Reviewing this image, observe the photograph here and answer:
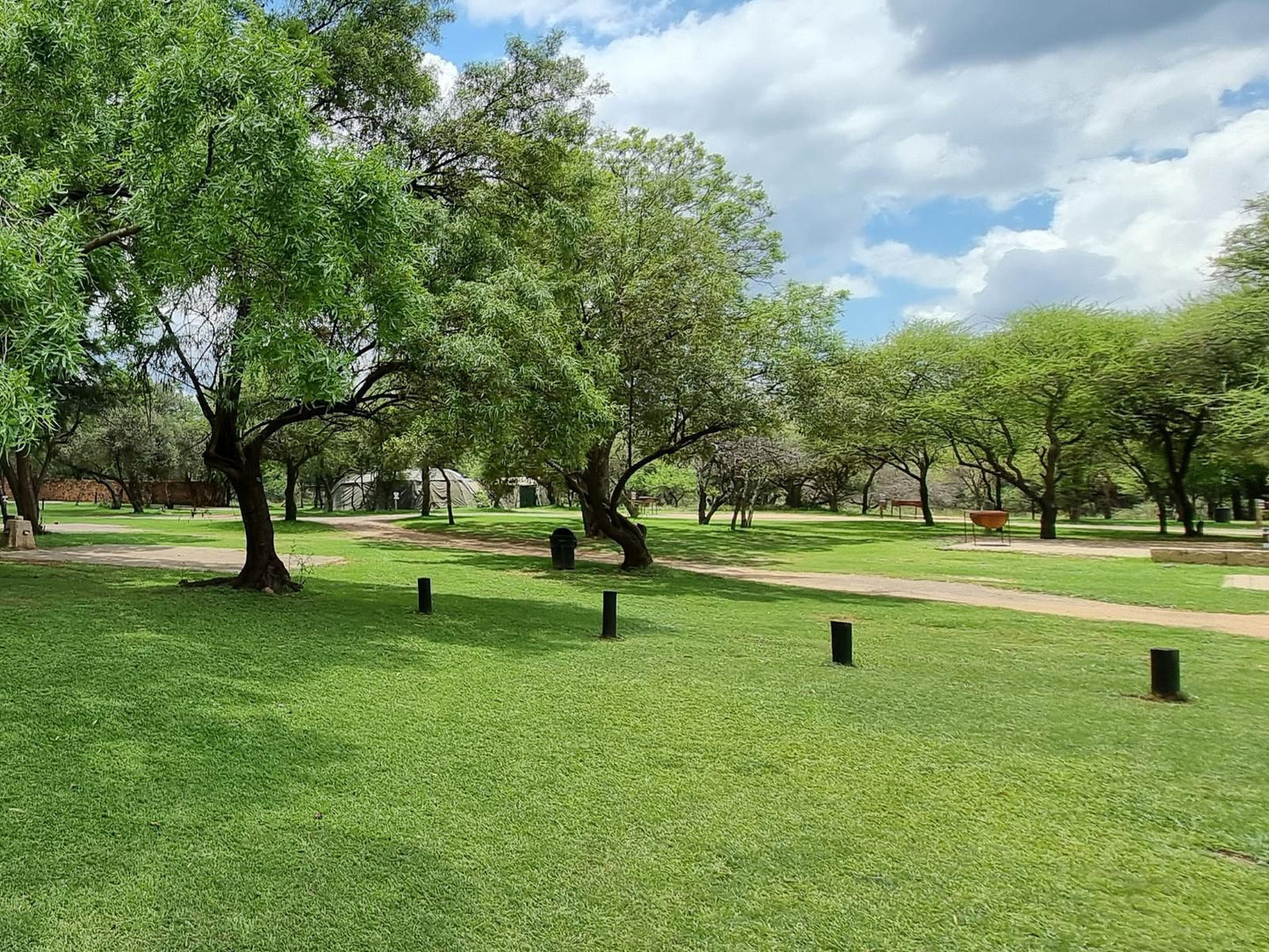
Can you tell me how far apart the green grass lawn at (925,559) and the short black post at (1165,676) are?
20.7 feet

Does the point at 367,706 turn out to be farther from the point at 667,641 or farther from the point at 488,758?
the point at 667,641

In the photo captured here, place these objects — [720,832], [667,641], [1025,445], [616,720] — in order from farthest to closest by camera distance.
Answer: [1025,445], [667,641], [616,720], [720,832]

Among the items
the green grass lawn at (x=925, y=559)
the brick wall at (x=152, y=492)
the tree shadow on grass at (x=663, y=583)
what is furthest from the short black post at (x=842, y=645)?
the brick wall at (x=152, y=492)

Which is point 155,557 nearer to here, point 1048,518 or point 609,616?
point 609,616

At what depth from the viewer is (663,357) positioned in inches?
547

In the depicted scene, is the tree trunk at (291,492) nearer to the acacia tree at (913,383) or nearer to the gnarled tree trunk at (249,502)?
the gnarled tree trunk at (249,502)

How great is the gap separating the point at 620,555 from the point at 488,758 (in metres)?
15.3

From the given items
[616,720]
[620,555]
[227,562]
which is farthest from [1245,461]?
[227,562]

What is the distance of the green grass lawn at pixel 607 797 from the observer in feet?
8.99

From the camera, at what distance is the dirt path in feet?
32.9

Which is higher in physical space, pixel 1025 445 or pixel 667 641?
pixel 1025 445

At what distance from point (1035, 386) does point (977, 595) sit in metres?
16.0

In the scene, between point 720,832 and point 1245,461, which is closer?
point 720,832

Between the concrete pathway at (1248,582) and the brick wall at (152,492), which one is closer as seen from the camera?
the concrete pathway at (1248,582)
